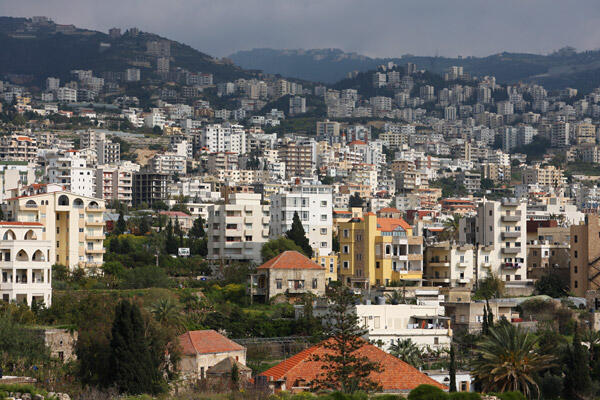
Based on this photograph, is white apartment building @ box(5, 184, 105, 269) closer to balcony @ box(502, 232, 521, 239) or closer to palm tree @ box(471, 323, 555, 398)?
balcony @ box(502, 232, 521, 239)

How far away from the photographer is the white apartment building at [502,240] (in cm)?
8200

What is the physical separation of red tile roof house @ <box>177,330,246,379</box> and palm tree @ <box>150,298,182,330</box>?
2.14 m

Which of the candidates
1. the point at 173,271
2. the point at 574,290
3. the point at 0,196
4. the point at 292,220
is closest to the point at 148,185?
the point at 0,196

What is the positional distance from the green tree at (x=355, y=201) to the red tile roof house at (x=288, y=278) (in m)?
71.2

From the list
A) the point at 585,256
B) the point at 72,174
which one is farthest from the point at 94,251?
the point at 72,174

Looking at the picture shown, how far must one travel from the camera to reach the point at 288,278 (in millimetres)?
69312

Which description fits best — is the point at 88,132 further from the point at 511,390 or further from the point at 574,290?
the point at 511,390

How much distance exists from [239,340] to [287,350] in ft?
8.67

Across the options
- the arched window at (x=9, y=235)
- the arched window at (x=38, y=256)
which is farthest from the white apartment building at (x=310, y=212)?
the arched window at (x=38, y=256)

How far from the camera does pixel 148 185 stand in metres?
137

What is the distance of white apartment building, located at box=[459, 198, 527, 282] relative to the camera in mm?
82000

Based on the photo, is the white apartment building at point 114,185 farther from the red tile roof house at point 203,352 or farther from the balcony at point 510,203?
the red tile roof house at point 203,352

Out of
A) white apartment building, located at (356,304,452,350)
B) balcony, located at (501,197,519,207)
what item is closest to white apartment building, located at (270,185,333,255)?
balcony, located at (501,197,519,207)

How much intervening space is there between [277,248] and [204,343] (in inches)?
1052
